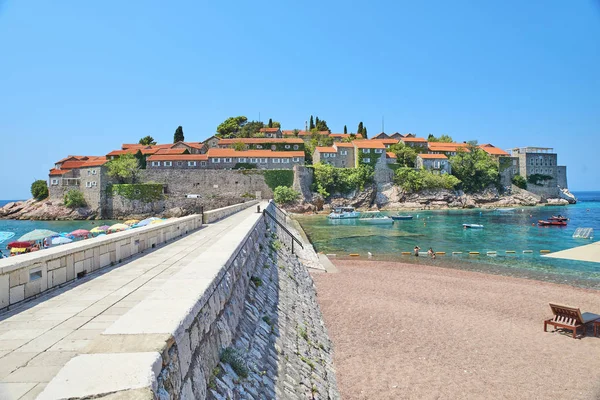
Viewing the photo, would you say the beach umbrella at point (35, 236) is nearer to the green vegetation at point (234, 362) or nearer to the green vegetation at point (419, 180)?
the green vegetation at point (234, 362)

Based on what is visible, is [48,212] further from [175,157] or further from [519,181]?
[519,181]

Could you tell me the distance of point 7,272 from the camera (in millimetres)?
4898

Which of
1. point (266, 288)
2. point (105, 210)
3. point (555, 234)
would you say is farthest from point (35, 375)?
point (105, 210)

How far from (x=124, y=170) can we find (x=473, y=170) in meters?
74.5

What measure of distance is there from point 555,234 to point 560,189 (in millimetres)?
73435

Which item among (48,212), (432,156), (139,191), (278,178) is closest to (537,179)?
(432,156)

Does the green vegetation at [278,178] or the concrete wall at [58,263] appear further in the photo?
the green vegetation at [278,178]

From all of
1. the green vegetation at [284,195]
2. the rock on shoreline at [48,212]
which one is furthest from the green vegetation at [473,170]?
the rock on shoreline at [48,212]

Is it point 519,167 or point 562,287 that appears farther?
point 519,167

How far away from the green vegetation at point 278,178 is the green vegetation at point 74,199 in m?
32.7

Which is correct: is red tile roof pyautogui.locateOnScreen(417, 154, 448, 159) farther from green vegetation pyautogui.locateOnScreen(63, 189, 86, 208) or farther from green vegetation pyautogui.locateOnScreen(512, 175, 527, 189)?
green vegetation pyautogui.locateOnScreen(63, 189, 86, 208)

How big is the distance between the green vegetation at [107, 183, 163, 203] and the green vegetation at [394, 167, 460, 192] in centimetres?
4917

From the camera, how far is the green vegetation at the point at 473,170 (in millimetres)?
81875

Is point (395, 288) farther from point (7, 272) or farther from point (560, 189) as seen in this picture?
point (560, 189)
